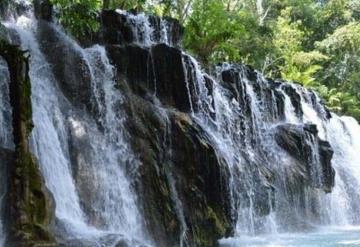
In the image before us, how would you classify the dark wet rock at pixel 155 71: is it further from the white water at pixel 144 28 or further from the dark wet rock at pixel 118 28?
the white water at pixel 144 28

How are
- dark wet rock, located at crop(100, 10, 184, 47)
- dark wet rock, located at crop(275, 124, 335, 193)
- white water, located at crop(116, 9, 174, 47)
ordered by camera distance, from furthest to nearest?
dark wet rock, located at crop(275, 124, 335, 193), white water, located at crop(116, 9, 174, 47), dark wet rock, located at crop(100, 10, 184, 47)

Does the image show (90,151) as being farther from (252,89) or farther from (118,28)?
(252,89)

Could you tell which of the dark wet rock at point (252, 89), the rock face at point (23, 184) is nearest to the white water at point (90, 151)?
the rock face at point (23, 184)

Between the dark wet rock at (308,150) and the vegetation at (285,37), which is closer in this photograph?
the dark wet rock at (308,150)

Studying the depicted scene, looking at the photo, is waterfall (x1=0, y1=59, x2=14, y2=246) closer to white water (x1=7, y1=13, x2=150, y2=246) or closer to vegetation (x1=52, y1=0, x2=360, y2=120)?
white water (x1=7, y1=13, x2=150, y2=246)

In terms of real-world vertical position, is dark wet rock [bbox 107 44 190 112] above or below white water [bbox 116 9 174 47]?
below

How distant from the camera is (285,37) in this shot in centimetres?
3591

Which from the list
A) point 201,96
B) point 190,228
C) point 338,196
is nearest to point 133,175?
point 190,228

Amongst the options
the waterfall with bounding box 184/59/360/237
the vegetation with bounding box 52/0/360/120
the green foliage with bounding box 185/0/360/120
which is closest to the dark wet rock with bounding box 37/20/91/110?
the waterfall with bounding box 184/59/360/237

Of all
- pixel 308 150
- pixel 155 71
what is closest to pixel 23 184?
pixel 155 71

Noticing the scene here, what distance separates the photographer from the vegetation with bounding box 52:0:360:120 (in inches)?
995

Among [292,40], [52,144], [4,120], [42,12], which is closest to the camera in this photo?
[4,120]

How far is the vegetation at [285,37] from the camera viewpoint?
25.3 meters

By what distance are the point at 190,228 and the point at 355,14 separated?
3344 centimetres
